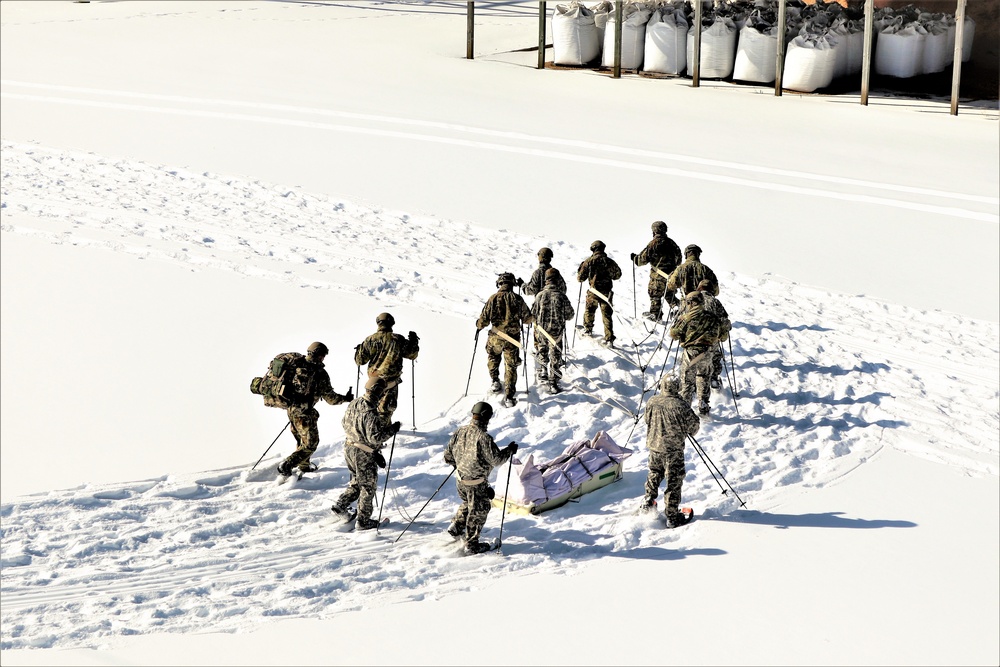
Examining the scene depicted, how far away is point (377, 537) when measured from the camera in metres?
9.53

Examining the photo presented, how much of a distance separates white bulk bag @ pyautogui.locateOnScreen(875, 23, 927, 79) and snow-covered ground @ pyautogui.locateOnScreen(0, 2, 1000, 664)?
515 millimetres

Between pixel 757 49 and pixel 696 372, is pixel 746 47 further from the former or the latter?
pixel 696 372

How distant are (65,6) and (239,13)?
4013mm

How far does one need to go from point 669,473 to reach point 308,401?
3032 mm

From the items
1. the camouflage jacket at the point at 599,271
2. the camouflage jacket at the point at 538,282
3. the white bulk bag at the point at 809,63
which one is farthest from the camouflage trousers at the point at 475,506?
the white bulk bag at the point at 809,63

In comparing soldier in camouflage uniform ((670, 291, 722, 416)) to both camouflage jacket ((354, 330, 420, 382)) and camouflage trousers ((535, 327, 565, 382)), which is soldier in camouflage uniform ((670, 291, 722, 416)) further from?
→ camouflage jacket ((354, 330, 420, 382))

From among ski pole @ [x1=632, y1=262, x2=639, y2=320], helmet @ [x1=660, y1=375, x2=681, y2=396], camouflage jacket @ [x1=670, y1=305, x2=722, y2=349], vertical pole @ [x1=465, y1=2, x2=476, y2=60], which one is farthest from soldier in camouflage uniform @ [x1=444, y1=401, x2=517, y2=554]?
vertical pole @ [x1=465, y1=2, x2=476, y2=60]

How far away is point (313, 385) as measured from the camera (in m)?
10.3

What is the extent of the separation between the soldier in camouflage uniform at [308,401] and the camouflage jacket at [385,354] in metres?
0.45

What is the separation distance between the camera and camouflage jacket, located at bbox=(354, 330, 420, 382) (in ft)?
35.2

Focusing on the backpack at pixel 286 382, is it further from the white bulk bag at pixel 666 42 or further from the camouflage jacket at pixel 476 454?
the white bulk bag at pixel 666 42

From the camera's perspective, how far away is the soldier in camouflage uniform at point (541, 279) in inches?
469

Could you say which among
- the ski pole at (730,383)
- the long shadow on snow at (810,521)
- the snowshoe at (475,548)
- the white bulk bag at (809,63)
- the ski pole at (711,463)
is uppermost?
the white bulk bag at (809,63)

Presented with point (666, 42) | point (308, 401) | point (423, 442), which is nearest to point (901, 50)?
point (666, 42)
